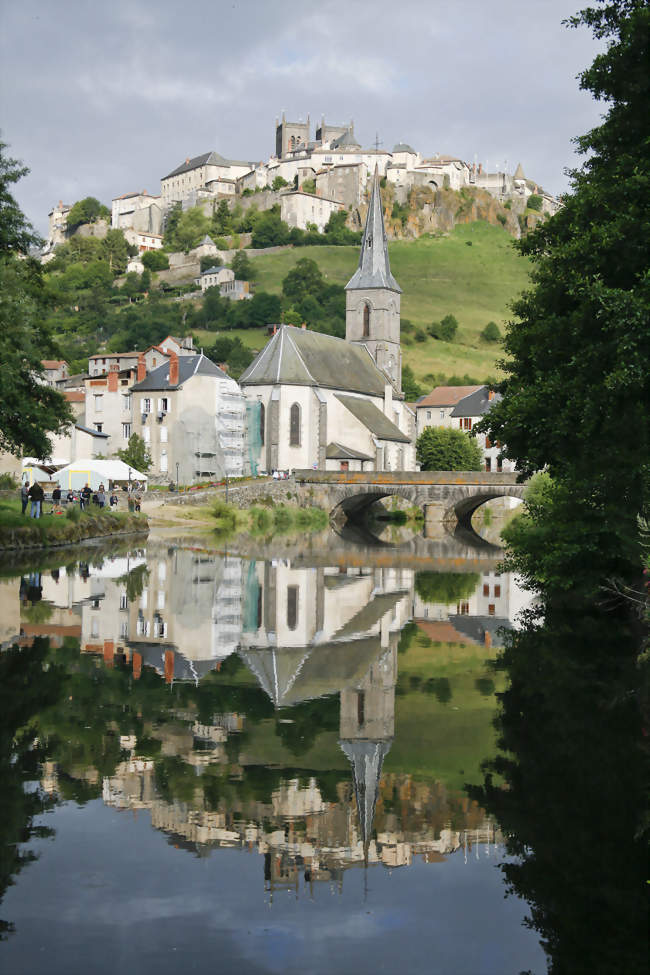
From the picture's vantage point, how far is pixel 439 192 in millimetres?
171625

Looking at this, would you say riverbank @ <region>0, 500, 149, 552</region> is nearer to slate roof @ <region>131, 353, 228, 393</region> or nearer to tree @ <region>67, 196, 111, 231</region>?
slate roof @ <region>131, 353, 228, 393</region>

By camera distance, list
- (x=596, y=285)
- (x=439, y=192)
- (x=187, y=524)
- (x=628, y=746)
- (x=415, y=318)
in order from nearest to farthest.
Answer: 1. (x=628, y=746)
2. (x=596, y=285)
3. (x=187, y=524)
4. (x=415, y=318)
5. (x=439, y=192)

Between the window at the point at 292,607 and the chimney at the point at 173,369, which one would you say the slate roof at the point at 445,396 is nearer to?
the chimney at the point at 173,369

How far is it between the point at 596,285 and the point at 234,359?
326 feet

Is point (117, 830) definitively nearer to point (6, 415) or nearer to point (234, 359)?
point (6, 415)

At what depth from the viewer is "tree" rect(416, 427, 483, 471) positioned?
289ft

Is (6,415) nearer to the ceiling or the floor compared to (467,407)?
nearer to the floor

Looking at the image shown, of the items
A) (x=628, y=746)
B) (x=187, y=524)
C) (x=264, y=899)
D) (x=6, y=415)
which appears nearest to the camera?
(x=264, y=899)

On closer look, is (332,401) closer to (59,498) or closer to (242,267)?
(59,498)

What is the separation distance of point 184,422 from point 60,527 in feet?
117

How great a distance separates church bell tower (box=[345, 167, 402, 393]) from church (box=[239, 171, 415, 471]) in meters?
0.09

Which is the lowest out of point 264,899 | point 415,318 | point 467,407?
point 264,899

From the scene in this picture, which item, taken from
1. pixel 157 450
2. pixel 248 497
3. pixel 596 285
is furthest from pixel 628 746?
pixel 157 450

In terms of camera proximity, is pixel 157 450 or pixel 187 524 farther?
pixel 157 450
